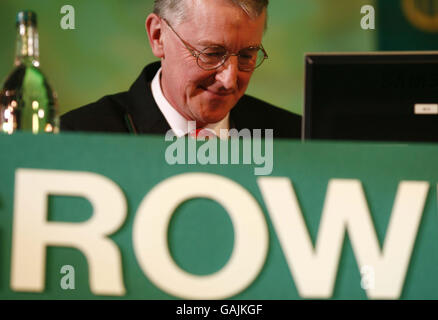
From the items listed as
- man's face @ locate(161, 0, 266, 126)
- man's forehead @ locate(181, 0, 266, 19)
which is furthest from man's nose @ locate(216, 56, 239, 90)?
man's forehead @ locate(181, 0, 266, 19)

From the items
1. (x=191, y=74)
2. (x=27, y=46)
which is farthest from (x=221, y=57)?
(x=27, y=46)

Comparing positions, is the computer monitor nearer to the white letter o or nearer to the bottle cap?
the white letter o

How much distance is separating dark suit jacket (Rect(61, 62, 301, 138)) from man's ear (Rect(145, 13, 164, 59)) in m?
0.09

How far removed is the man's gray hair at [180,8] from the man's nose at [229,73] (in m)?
0.14

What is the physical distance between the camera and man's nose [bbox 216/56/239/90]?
1.60 metres

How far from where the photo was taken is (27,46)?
3.57 feet

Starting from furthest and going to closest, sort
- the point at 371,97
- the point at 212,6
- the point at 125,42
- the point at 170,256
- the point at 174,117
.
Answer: the point at 125,42 < the point at 174,117 < the point at 212,6 < the point at 371,97 < the point at 170,256

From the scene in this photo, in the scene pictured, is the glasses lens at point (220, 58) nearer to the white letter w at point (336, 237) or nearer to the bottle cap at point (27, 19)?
the bottle cap at point (27, 19)

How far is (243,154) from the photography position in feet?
2.69

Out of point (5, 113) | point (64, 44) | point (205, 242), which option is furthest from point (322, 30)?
point (205, 242)

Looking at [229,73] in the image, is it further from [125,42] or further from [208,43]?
[125,42]

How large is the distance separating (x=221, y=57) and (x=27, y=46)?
0.66 m

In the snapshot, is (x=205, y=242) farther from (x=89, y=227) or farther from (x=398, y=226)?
(x=398, y=226)

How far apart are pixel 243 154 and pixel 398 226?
0.25 m
